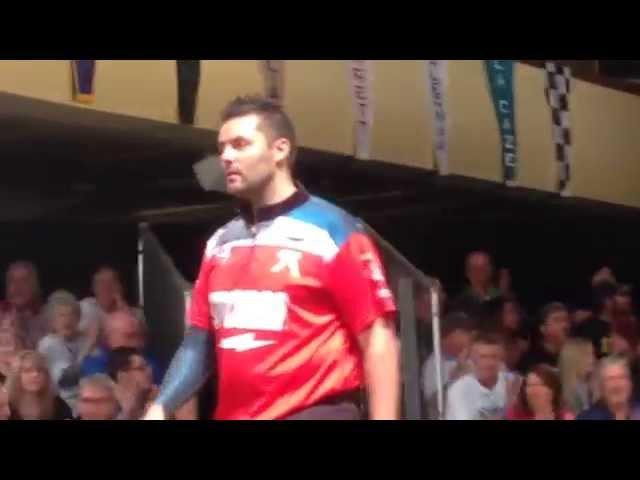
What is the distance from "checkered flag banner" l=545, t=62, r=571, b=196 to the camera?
8.50 meters

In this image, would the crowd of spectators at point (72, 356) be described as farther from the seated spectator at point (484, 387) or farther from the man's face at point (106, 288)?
the seated spectator at point (484, 387)

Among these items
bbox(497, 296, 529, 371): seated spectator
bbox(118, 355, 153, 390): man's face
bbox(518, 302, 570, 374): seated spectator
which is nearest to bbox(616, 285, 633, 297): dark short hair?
bbox(497, 296, 529, 371): seated spectator

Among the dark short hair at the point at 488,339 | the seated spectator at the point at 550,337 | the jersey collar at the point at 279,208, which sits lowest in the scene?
the jersey collar at the point at 279,208

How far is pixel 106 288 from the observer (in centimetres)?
597

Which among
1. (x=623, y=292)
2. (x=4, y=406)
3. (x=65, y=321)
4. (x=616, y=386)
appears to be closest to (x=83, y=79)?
(x=65, y=321)

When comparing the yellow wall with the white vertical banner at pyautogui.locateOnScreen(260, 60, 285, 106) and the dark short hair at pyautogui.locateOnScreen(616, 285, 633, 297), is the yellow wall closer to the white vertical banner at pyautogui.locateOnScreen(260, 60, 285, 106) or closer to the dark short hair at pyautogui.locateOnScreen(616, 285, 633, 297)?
the white vertical banner at pyautogui.locateOnScreen(260, 60, 285, 106)

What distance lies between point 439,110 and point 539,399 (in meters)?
2.71

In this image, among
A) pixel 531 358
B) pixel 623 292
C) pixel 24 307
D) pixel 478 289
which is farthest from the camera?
pixel 623 292

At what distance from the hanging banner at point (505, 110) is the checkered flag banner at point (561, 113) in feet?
1.50

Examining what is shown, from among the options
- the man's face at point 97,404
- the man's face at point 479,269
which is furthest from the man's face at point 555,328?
the man's face at point 97,404

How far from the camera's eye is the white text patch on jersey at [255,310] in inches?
89.9

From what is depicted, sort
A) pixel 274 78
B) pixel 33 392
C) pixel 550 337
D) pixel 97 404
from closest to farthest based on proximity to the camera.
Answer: pixel 97 404, pixel 33 392, pixel 274 78, pixel 550 337

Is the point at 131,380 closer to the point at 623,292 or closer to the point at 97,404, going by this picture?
the point at 97,404

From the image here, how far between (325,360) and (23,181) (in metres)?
5.58
